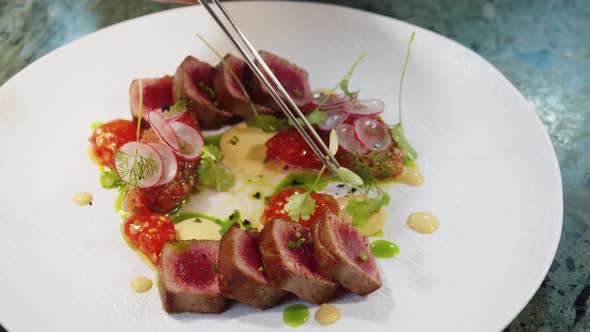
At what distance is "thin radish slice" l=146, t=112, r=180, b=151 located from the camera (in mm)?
3240

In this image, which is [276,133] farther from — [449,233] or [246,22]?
[449,233]

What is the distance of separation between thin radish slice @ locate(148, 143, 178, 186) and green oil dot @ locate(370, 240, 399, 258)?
110cm

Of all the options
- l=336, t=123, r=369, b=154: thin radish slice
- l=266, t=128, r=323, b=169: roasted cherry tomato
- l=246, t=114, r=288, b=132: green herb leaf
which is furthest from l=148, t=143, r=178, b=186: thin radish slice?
l=336, t=123, r=369, b=154: thin radish slice

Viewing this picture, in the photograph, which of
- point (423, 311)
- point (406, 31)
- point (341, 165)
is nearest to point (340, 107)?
point (341, 165)

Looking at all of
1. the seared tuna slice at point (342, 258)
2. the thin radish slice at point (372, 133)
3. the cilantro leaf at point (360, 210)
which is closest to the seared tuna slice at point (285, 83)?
the thin radish slice at point (372, 133)

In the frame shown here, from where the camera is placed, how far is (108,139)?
3348mm

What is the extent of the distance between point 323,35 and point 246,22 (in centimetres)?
54

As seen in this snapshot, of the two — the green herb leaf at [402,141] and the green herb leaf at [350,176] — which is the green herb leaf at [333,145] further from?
the green herb leaf at [402,141]

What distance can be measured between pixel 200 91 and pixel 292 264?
1575 mm

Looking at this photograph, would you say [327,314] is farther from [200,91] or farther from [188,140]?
[200,91]

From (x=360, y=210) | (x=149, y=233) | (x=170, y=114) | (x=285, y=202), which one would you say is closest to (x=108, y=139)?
(x=170, y=114)

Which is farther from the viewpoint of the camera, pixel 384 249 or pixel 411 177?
pixel 411 177

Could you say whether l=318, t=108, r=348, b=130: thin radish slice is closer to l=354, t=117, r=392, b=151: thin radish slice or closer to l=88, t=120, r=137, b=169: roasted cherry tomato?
l=354, t=117, r=392, b=151: thin radish slice

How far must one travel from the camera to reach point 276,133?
12.1 ft
